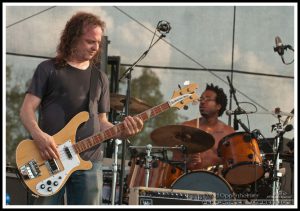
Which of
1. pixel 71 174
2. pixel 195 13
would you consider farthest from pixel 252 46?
pixel 71 174

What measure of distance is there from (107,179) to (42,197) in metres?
2.35

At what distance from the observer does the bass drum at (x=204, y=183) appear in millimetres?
6609

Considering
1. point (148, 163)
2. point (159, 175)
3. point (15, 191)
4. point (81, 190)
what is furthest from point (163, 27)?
point (81, 190)

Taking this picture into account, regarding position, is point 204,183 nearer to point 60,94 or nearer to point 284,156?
point 284,156

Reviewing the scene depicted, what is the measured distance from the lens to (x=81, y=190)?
15.7 feet

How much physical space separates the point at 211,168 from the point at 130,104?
1.06 metres

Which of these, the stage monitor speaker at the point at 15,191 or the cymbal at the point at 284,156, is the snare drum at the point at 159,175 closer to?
the cymbal at the point at 284,156

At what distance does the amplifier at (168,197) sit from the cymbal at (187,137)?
164 centimetres

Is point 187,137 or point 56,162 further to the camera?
point 187,137

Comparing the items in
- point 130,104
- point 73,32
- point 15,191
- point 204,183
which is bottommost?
point 15,191

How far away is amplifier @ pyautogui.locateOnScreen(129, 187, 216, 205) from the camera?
518 cm

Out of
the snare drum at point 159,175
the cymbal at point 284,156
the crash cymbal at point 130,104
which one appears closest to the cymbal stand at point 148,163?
the snare drum at point 159,175

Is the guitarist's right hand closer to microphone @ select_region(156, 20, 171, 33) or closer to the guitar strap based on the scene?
the guitar strap

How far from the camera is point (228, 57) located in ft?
27.5
